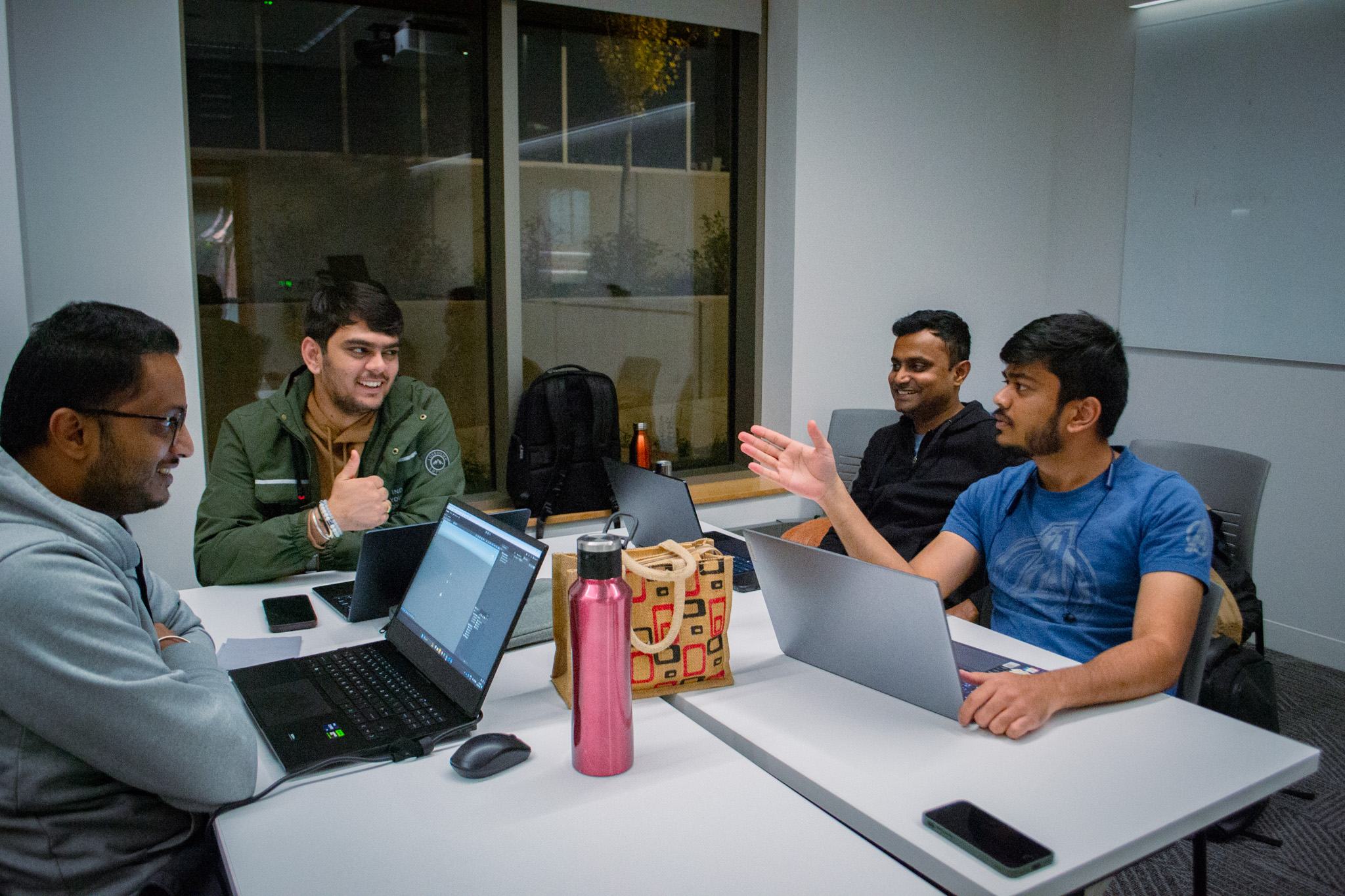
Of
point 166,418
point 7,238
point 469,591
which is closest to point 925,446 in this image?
point 469,591

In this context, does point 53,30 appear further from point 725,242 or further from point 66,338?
point 725,242

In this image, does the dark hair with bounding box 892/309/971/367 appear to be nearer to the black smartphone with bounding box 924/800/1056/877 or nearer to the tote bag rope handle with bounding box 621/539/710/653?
the tote bag rope handle with bounding box 621/539/710/653

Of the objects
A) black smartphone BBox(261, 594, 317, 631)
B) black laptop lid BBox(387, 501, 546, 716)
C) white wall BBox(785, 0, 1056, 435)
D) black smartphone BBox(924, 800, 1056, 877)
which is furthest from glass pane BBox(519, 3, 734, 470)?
black smartphone BBox(924, 800, 1056, 877)

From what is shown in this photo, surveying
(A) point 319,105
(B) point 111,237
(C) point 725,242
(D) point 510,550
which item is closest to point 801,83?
(C) point 725,242

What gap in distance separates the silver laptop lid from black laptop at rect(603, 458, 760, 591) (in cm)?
37

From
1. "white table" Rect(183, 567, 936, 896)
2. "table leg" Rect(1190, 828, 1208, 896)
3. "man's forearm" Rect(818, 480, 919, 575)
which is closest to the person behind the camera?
"white table" Rect(183, 567, 936, 896)

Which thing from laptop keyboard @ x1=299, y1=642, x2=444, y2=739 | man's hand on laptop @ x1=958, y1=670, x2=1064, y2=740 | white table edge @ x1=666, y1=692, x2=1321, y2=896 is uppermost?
man's hand on laptop @ x1=958, y1=670, x2=1064, y2=740

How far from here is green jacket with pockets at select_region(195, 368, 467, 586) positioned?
2162 mm

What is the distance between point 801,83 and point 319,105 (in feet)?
6.07

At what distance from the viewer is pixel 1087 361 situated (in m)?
1.92

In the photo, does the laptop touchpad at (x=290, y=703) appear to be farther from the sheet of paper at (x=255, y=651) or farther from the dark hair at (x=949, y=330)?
the dark hair at (x=949, y=330)

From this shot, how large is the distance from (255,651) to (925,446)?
1.92 meters

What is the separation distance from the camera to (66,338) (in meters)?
1.25

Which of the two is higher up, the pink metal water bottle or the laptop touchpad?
the pink metal water bottle
